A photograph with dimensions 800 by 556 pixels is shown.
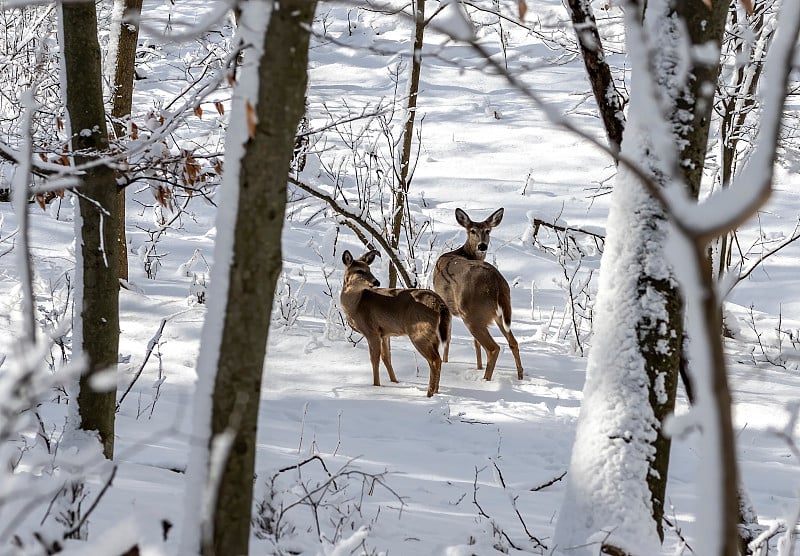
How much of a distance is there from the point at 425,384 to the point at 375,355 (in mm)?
558

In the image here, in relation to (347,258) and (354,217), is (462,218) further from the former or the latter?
(354,217)

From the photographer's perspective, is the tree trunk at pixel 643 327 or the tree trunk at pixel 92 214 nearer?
the tree trunk at pixel 643 327

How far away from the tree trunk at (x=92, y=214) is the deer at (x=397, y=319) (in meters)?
4.18

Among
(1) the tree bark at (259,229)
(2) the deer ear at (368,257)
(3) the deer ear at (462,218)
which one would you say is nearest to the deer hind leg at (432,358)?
(2) the deer ear at (368,257)

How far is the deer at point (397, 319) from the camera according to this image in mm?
7766

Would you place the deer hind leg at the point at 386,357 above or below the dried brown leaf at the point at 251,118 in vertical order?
below

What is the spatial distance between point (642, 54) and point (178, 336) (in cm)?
779

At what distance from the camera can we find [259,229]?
1875mm

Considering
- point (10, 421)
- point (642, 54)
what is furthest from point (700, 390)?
point (10, 421)

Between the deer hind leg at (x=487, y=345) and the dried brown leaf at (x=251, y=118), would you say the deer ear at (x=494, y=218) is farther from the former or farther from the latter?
the dried brown leaf at (x=251, y=118)

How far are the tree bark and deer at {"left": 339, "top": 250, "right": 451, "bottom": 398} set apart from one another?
5.75m

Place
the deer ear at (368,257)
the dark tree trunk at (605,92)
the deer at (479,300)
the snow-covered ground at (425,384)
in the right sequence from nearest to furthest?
the snow-covered ground at (425,384) → the dark tree trunk at (605,92) → the deer at (479,300) → the deer ear at (368,257)

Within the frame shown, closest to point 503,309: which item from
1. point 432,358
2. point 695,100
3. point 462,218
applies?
point 432,358

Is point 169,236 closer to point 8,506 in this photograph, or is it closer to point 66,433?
point 66,433
